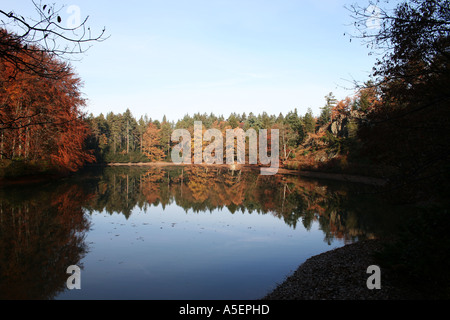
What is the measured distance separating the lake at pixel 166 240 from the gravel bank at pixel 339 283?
2.46ft

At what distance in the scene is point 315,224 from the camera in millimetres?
14922

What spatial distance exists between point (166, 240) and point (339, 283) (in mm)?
7271

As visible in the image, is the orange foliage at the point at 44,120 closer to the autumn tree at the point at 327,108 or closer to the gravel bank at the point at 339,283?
the gravel bank at the point at 339,283

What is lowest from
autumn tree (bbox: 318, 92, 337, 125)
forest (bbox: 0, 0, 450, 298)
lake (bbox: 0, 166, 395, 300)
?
lake (bbox: 0, 166, 395, 300)

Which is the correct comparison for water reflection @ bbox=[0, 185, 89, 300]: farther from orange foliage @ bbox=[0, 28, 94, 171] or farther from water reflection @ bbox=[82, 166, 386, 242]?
orange foliage @ bbox=[0, 28, 94, 171]

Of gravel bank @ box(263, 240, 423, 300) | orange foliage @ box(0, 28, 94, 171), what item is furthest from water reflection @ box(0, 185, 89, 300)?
orange foliage @ box(0, 28, 94, 171)

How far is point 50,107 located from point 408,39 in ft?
88.7

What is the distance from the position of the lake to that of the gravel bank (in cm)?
75

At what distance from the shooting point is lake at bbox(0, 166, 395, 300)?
7438 mm

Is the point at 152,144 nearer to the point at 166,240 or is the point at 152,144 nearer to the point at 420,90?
the point at 166,240

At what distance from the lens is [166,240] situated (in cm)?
1201

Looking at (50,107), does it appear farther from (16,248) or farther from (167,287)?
(167,287)
